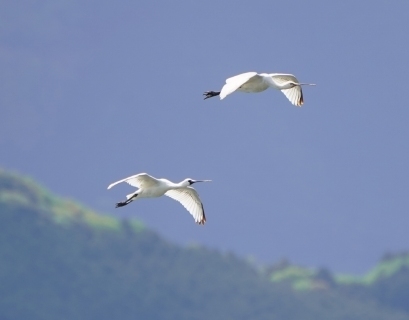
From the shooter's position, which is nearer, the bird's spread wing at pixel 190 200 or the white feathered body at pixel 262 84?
the white feathered body at pixel 262 84

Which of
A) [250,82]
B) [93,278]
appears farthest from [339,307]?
[250,82]

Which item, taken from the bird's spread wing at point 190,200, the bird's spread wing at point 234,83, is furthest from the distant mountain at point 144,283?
the bird's spread wing at point 234,83

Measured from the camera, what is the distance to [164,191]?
78.9 ft

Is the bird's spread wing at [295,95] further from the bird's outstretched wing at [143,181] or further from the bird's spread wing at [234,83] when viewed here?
the bird's outstretched wing at [143,181]

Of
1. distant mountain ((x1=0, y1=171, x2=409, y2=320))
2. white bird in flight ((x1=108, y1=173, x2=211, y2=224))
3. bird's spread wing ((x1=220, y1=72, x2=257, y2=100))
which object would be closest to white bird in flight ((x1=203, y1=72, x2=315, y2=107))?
bird's spread wing ((x1=220, y1=72, x2=257, y2=100))

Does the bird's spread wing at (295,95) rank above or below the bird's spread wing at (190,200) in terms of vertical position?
above

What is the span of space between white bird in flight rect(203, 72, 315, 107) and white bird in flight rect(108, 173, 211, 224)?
3.90ft

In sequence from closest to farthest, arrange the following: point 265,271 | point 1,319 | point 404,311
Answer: point 1,319, point 404,311, point 265,271

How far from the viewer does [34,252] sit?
65.8 m

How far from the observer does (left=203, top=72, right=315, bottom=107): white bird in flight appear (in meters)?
23.0

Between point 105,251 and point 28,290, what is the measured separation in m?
4.63

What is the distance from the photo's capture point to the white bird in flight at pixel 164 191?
23734 millimetres

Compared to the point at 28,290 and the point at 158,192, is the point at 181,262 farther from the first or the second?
the point at 158,192

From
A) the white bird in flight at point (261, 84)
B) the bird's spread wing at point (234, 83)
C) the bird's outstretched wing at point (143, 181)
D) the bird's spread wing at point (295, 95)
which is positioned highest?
the bird's spread wing at point (295, 95)
